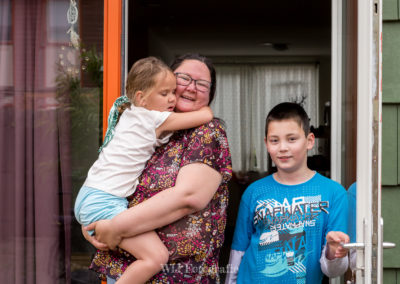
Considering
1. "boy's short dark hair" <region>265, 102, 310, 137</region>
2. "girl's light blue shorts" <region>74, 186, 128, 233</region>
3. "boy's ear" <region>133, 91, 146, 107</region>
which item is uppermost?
"boy's ear" <region>133, 91, 146, 107</region>

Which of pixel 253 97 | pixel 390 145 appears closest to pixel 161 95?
pixel 390 145

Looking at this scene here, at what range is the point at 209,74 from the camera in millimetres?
1556

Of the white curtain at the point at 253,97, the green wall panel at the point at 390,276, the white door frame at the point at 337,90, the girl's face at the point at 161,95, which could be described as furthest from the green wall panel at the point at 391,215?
the white curtain at the point at 253,97

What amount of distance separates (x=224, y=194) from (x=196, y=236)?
0.19 meters

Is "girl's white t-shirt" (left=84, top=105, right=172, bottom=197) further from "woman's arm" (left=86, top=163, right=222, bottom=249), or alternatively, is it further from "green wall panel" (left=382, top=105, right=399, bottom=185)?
"green wall panel" (left=382, top=105, right=399, bottom=185)

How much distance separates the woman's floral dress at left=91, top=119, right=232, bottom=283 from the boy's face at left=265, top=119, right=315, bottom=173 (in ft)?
0.73

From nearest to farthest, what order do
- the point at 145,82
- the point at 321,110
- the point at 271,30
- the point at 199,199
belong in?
the point at 199,199
the point at 145,82
the point at 271,30
the point at 321,110

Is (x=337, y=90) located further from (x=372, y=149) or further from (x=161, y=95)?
(x=161, y=95)

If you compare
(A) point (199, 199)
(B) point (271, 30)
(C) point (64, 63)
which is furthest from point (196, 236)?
(B) point (271, 30)

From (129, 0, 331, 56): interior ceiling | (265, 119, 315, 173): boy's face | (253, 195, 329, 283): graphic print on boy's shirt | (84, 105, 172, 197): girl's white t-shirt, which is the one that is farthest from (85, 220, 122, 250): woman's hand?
(129, 0, 331, 56): interior ceiling

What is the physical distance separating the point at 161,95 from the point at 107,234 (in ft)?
1.60

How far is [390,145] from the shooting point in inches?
77.2

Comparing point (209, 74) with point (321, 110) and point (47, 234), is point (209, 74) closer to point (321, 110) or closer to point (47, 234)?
point (47, 234)

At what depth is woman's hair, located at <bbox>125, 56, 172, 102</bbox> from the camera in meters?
1.49
